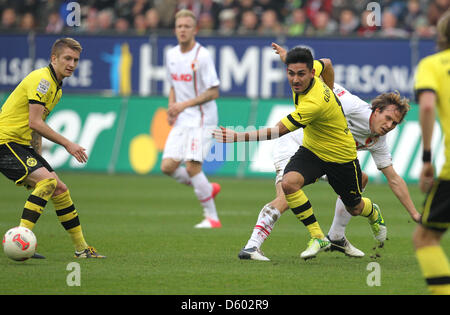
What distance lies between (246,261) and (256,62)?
43.2 ft

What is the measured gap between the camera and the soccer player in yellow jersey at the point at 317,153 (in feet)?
26.2

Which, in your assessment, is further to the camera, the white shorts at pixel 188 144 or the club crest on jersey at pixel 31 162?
the white shorts at pixel 188 144

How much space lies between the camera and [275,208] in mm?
8844

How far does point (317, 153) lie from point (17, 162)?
2.99 m

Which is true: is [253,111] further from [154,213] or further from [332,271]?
[332,271]

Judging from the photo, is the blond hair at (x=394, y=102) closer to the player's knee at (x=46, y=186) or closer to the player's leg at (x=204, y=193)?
the player's knee at (x=46, y=186)

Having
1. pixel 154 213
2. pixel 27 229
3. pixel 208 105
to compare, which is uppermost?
pixel 208 105

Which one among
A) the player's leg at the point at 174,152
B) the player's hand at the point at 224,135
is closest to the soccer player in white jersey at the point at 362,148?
the player's hand at the point at 224,135

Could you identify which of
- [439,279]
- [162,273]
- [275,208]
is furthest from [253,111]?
[439,279]

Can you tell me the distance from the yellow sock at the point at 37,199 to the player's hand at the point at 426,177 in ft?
12.8

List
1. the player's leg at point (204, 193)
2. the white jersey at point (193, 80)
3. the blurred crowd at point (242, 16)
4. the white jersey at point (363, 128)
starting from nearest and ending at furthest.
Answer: the white jersey at point (363, 128), the player's leg at point (204, 193), the white jersey at point (193, 80), the blurred crowd at point (242, 16)

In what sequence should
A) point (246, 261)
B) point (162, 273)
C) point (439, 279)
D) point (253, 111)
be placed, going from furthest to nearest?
point (253, 111), point (246, 261), point (162, 273), point (439, 279)

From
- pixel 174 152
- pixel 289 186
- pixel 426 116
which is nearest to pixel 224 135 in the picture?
pixel 289 186

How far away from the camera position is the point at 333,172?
8.52 m
